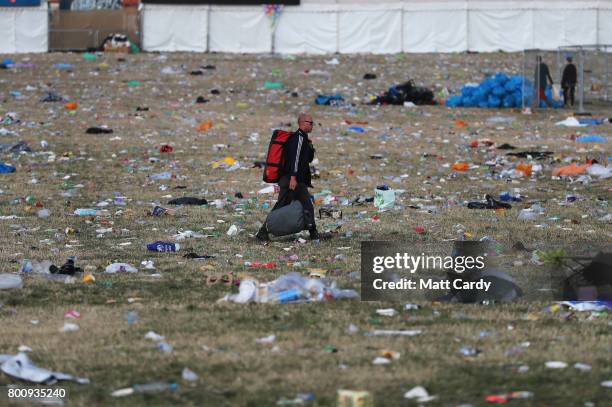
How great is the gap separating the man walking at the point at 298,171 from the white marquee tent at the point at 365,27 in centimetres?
2659

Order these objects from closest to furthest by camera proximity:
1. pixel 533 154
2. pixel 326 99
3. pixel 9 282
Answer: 1. pixel 9 282
2. pixel 533 154
3. pixel 326 99

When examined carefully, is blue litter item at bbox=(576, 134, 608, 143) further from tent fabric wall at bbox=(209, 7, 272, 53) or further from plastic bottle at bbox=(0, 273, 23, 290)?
tent fabric wall at bbox=(209, 7, 272, 53)

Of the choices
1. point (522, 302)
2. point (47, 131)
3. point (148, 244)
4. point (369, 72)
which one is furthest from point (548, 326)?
point (369, 72)

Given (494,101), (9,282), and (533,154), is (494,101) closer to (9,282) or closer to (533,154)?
(533,154)

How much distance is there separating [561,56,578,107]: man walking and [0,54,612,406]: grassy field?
2.31 ft

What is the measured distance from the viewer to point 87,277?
9.65 m

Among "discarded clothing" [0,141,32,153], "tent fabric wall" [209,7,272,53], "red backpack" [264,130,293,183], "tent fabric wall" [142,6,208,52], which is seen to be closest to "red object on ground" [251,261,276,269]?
"red backpack" [264,130,293,183]

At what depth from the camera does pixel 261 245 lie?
38.1 feet

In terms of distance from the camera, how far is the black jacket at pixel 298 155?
11.5 metres

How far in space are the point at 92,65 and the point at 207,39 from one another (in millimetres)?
4841

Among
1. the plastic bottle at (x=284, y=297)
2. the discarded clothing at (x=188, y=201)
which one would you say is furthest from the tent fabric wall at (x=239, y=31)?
the plastic bottle at (x=284, y=297)

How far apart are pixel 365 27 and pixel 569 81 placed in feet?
36.7

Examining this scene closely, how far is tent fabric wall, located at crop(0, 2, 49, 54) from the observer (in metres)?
37.9

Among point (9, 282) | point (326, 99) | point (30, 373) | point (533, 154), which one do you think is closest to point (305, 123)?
point (9, 282)
